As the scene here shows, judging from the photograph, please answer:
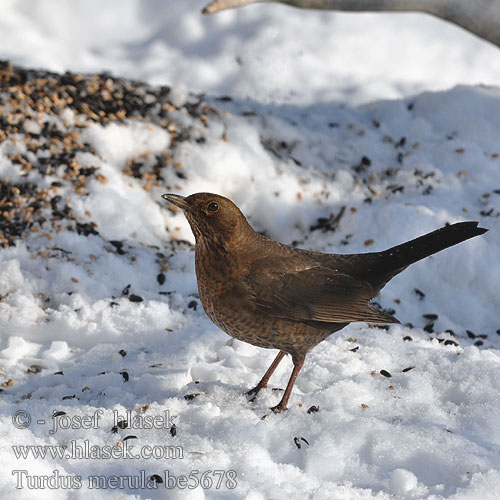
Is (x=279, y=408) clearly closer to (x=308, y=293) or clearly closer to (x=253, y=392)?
(x=253, y=392)

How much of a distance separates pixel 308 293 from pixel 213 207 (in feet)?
2.03

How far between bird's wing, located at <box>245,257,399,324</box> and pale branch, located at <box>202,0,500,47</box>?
3396mm

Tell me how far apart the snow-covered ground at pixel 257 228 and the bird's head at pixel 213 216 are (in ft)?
2.68

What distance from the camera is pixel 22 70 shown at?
591 cm

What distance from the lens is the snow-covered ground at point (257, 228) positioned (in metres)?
2.94

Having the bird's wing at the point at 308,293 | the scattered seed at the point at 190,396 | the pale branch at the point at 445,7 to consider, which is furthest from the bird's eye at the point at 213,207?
the pale branch at the point at 445,7

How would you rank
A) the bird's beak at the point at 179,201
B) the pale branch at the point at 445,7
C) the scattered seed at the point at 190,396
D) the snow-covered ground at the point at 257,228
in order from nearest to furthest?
A: the snow-covered ground at the point at 257,228 < the bird's beak at the point at 179,201 < the scattered seed at the point at 190,396 < the pale branch at the point at 445,7

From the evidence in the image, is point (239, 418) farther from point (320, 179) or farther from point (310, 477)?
point (320, 179)

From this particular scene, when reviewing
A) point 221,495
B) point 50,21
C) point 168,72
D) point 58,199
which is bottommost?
point 221,495

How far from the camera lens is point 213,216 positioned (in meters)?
3.13

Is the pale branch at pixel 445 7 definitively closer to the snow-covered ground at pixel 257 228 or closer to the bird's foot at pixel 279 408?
the snow-covered ground at pixel 257 228

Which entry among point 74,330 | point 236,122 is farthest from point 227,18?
point 74,330

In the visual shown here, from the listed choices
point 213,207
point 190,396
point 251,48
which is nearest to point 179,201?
point 213,207

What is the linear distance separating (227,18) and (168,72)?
49.4 inches
